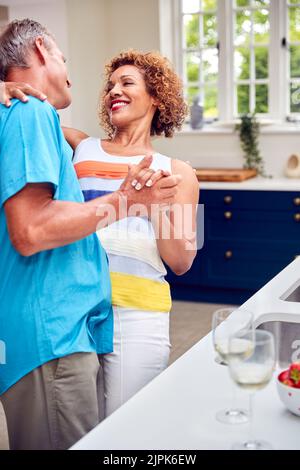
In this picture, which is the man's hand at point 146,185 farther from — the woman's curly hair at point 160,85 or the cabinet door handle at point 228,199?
the cabinet door handle at point 228,199

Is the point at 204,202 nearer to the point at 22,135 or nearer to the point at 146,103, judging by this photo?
the point at 146,103

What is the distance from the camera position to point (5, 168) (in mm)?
1611

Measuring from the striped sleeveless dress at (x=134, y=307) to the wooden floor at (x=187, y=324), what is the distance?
2272 mm

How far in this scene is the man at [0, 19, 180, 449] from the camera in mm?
1605

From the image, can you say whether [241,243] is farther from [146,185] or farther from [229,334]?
[229,334]

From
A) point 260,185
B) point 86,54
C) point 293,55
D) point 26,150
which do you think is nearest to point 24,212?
point 26,150

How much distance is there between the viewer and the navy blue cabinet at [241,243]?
522cm

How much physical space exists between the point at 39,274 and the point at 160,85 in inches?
32.4

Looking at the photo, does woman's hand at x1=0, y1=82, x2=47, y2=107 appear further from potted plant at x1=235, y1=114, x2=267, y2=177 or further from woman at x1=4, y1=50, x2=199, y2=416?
potted plant at x1=235, y1=114, x2=267, y2=177

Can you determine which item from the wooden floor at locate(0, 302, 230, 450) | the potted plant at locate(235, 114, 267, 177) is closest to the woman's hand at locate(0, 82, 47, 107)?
the wooden floor at locate(0, 302, 230, 450)

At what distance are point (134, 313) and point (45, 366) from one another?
1.14 ft

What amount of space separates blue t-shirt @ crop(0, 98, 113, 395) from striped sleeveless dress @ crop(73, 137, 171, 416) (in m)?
0.18

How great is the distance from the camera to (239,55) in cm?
593
